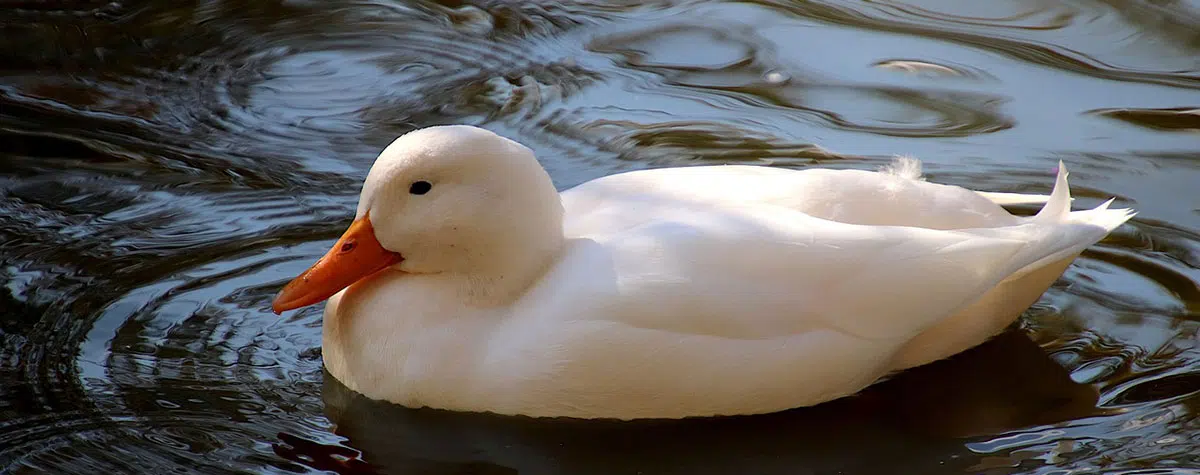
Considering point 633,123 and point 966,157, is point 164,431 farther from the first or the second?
point 966,157

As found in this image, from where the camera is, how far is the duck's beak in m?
4.57

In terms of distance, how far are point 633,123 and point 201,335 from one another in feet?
7.78

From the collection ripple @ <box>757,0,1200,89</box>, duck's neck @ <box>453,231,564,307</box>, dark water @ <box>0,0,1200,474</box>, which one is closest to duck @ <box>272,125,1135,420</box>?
duck's neck @ <box>453,231,564,307</box>

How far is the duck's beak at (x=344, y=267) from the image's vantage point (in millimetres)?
4566

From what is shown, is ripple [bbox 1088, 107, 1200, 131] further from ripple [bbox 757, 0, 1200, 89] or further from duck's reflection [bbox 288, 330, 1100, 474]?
duck's reflection [bbox 288, 330, 1100, 474]

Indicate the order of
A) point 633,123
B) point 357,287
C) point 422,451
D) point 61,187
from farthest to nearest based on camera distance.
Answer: point 633,123, point 61,187, point 357,287, point 422,451

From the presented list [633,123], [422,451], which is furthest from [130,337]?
[633,123]

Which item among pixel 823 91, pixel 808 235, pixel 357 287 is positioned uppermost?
pixel 823 91

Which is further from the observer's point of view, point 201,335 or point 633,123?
point 633,123

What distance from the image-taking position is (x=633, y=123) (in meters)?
6.80

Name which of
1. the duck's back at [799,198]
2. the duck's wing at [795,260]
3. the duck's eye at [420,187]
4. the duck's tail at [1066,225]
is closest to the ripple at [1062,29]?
the duck's tail at [1066,225]

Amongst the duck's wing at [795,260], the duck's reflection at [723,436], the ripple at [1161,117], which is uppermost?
the ripple at [1161,117]

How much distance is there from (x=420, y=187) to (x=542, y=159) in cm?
195

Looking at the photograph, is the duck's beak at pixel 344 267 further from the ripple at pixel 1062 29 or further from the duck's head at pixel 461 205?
the ripple at pixel 1062 29
